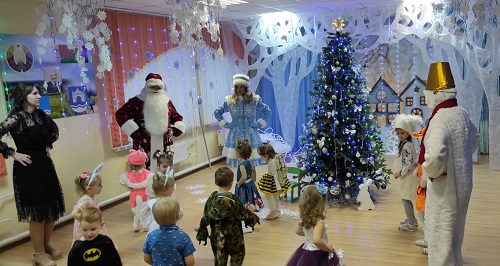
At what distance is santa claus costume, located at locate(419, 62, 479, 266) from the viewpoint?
10.0ft

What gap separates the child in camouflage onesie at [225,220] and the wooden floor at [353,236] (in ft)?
2.66

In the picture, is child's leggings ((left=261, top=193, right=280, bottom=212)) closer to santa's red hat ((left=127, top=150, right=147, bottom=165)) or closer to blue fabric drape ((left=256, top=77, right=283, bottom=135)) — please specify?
santa's red hat ((left=127, top=150, right=147, bottom=165))

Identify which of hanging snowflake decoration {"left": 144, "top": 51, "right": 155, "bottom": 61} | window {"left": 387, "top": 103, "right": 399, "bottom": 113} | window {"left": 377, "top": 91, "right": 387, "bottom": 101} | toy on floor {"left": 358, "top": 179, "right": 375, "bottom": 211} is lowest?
toy on floor {"left": 358, "top": 179, "right": 375, "bottom": 211}

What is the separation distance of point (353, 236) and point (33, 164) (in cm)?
314

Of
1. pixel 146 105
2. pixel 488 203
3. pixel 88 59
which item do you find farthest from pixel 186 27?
pixel 488 203

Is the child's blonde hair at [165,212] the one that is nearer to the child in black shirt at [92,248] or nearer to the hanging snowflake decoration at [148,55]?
the child in black shirt at [92,248]

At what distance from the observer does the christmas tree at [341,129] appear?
531 cm

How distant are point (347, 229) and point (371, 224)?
31 centimetres

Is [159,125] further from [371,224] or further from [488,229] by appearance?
[488,229]

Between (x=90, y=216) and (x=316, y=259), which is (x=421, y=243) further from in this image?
(x=90, y=216)

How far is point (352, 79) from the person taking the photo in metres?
5.32

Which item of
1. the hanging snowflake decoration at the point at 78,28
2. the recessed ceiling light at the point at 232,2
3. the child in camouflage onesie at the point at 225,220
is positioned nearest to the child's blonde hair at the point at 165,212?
the child in camouflage onesie at the point at 225,220

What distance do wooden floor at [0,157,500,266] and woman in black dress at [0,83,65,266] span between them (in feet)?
1.47

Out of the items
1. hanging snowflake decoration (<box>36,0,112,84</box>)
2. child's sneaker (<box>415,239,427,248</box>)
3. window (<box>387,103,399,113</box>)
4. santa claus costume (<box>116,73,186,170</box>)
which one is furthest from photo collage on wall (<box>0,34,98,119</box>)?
window (<box>387,103,399,113</box>)
